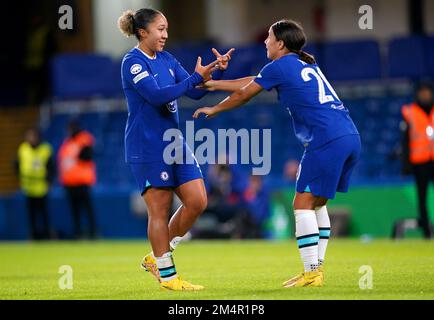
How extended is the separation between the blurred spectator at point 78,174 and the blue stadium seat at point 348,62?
186 inches

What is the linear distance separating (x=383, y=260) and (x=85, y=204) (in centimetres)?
908

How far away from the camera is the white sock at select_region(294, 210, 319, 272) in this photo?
28.0 ft

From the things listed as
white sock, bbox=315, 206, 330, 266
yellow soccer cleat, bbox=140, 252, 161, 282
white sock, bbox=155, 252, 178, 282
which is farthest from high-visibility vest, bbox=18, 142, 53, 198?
white sock, bbox=315, 206, 330, 266

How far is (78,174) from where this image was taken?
19.7 m

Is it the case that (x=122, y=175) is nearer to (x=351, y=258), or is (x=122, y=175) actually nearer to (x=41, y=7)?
(x=41, y=7)

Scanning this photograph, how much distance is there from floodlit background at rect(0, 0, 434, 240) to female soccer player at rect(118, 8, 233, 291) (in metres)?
8.84

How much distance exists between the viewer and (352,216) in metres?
17.7

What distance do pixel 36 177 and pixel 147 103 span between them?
1186cm

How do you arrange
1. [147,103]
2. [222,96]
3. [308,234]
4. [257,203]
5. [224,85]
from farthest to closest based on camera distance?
[222,96] < [257,203] < [224,85] < [147,103] < [308,234]

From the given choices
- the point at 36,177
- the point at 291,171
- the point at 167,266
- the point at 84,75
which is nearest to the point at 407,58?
the point at 291,171

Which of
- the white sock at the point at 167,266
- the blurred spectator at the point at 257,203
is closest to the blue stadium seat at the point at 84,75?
the blurred spectator at the point at 257,203

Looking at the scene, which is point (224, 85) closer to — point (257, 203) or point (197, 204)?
point (197, 204)

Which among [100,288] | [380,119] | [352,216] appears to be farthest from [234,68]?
[100,288]
